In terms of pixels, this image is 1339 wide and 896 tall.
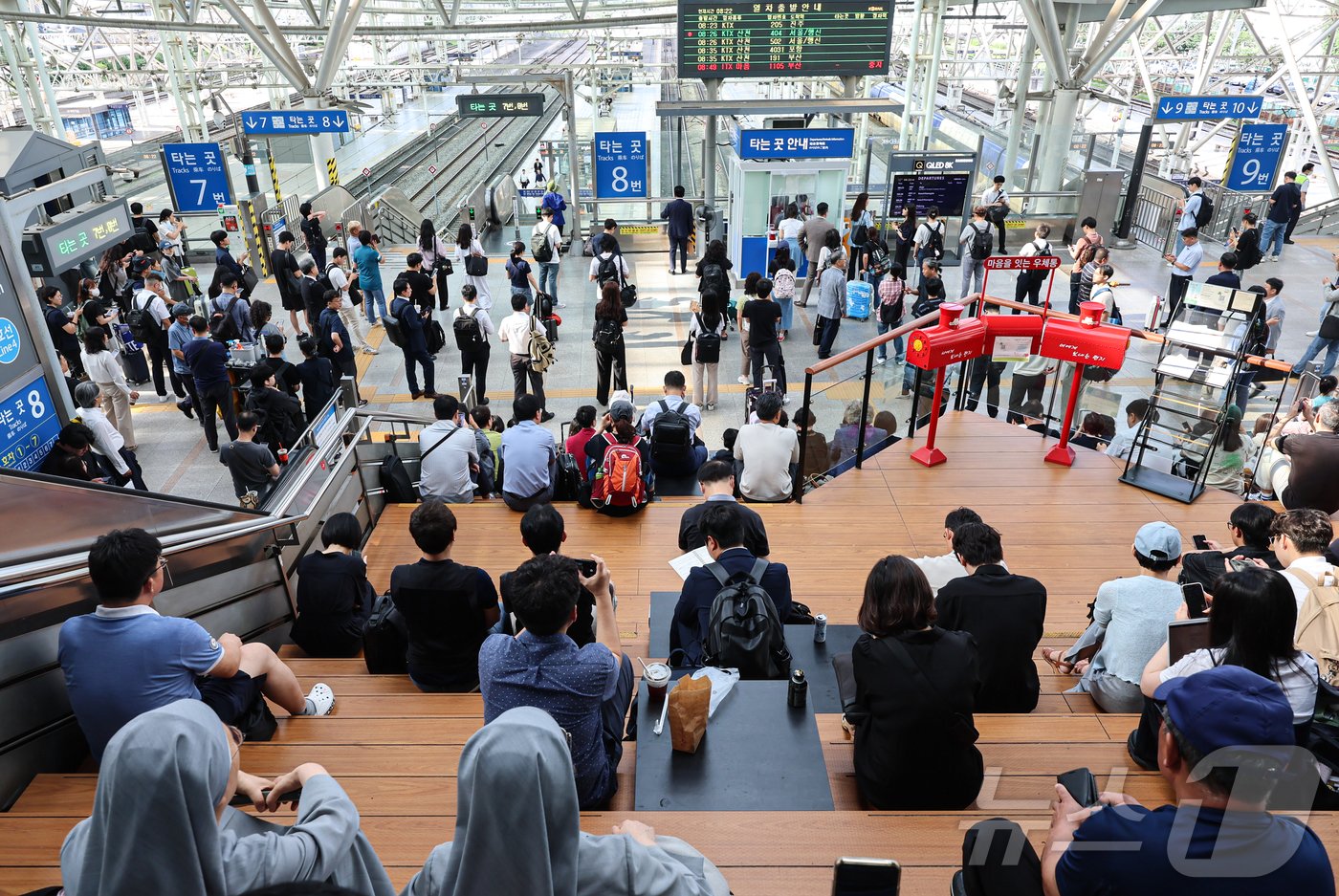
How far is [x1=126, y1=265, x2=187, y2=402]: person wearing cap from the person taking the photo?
9.20 meters

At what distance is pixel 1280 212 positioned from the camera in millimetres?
14164

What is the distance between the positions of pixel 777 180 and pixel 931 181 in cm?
259

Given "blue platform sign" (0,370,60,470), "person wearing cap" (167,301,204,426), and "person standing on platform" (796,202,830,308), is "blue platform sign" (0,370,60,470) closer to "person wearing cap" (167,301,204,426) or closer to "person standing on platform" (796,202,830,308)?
"person wearing cap" (167,301,204,426)

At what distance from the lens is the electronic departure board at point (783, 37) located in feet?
44.1

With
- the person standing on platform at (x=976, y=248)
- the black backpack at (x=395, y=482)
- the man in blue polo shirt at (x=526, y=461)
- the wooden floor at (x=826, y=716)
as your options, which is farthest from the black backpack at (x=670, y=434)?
the person standing on platform at (x=976, y=248)

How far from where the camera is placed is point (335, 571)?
4.27 meters

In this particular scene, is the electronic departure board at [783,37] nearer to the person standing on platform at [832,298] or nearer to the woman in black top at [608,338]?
the person standing on platform at [832,298]

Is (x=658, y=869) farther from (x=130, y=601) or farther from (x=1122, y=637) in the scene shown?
(x=1122, y=637)

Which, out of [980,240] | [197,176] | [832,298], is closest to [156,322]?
[197,176]

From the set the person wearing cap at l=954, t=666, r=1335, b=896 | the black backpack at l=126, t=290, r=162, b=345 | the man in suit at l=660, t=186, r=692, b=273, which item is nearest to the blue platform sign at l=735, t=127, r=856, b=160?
the man in suit at l=660, t=186, r=692, b=273

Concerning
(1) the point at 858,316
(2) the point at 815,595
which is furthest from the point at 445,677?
(1) the point at 858,316

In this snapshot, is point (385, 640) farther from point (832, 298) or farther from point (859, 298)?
point (859, 298)

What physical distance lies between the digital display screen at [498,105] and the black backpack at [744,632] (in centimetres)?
1307

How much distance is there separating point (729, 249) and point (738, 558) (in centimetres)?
1165
